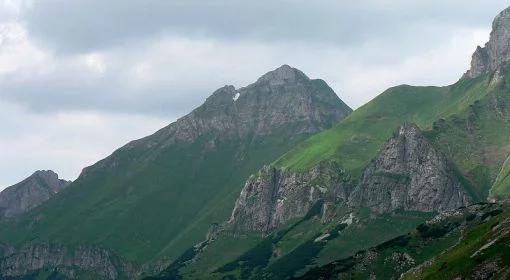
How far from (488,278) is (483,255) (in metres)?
14.0

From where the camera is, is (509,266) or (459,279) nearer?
(509,266)

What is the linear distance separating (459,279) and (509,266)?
62.4 feet

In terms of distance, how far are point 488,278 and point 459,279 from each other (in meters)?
10.9

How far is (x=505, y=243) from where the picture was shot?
19662 centimetres

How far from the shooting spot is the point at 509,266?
180375 millimetres

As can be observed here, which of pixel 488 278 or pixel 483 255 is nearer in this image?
pixel 488 278

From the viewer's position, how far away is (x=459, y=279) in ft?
643

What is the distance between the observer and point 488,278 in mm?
186500

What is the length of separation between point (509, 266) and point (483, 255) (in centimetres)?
1913

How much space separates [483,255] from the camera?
200m

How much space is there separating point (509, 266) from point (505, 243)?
17.4 meters

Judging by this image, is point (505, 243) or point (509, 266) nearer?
point (509, 266)

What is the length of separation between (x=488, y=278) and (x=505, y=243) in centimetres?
1554
